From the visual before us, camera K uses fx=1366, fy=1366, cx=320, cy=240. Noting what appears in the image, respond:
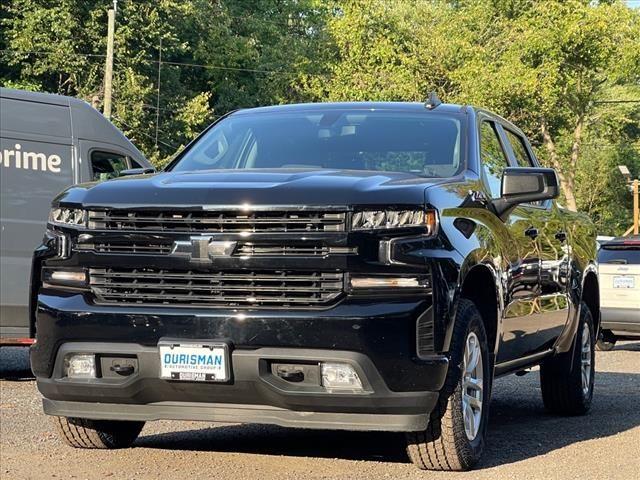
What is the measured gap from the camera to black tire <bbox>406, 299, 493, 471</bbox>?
640cm

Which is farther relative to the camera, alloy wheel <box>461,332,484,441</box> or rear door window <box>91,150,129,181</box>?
rear door window <box>91,150,129,181</box>

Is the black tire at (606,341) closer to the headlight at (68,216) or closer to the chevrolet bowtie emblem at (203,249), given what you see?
the headlight at (68,216)

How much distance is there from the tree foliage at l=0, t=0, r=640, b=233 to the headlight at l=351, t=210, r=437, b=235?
124 feet

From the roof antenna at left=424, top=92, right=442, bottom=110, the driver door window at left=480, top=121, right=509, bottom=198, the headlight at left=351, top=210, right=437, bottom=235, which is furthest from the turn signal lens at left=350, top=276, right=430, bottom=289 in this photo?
the roof antenna at left=424, top=92, right=442, bottom=110

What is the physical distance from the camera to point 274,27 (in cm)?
5900

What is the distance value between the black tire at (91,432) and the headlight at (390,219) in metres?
2.01

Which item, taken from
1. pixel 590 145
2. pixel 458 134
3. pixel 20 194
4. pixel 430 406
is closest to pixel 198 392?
pixel 430 406

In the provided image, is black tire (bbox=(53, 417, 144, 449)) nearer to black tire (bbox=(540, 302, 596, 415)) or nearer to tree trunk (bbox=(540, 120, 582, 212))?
black tire (bbox=(540, 302, 596, 415))

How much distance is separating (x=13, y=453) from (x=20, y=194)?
4.89m

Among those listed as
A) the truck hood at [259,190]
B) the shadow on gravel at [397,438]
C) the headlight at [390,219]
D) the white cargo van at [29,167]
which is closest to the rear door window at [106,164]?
the white cargo van at [29,167]

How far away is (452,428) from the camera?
21.3ft

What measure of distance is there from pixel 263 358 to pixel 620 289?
12.9 metres

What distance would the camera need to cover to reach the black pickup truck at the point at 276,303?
20.0 ft

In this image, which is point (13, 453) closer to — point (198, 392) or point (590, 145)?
point (198, 392)
